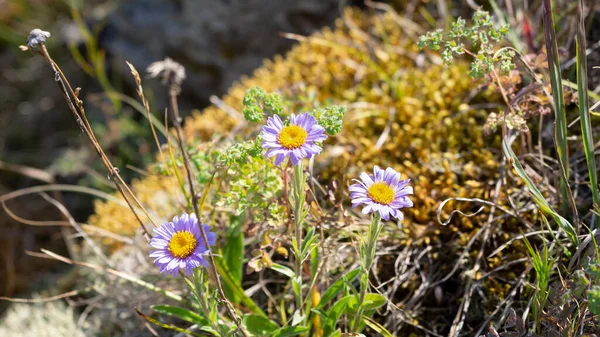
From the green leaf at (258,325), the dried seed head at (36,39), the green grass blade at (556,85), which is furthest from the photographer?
the green leaf at (258,325)

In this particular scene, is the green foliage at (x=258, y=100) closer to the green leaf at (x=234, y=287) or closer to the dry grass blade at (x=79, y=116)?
the dry grass blade at (x=79, y=116)

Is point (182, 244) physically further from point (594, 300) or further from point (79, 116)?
point (594, 300)

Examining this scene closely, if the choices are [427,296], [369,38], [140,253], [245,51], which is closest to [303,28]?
[245,51]

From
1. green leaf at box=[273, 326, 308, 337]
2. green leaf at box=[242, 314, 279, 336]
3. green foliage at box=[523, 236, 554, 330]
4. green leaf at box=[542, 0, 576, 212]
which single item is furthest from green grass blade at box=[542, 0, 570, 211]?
green leaf at box=[242, 314, 279, 336]

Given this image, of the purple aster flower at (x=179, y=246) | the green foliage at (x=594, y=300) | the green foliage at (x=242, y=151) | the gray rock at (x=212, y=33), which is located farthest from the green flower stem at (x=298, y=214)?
the gray rock at (x=212, y=33)

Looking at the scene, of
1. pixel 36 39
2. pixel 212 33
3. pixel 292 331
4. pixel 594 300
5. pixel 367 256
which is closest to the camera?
pixel 594 300

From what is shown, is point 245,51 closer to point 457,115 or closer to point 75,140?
point 75,140

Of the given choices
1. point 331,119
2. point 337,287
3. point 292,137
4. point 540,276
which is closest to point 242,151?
point 292,137
